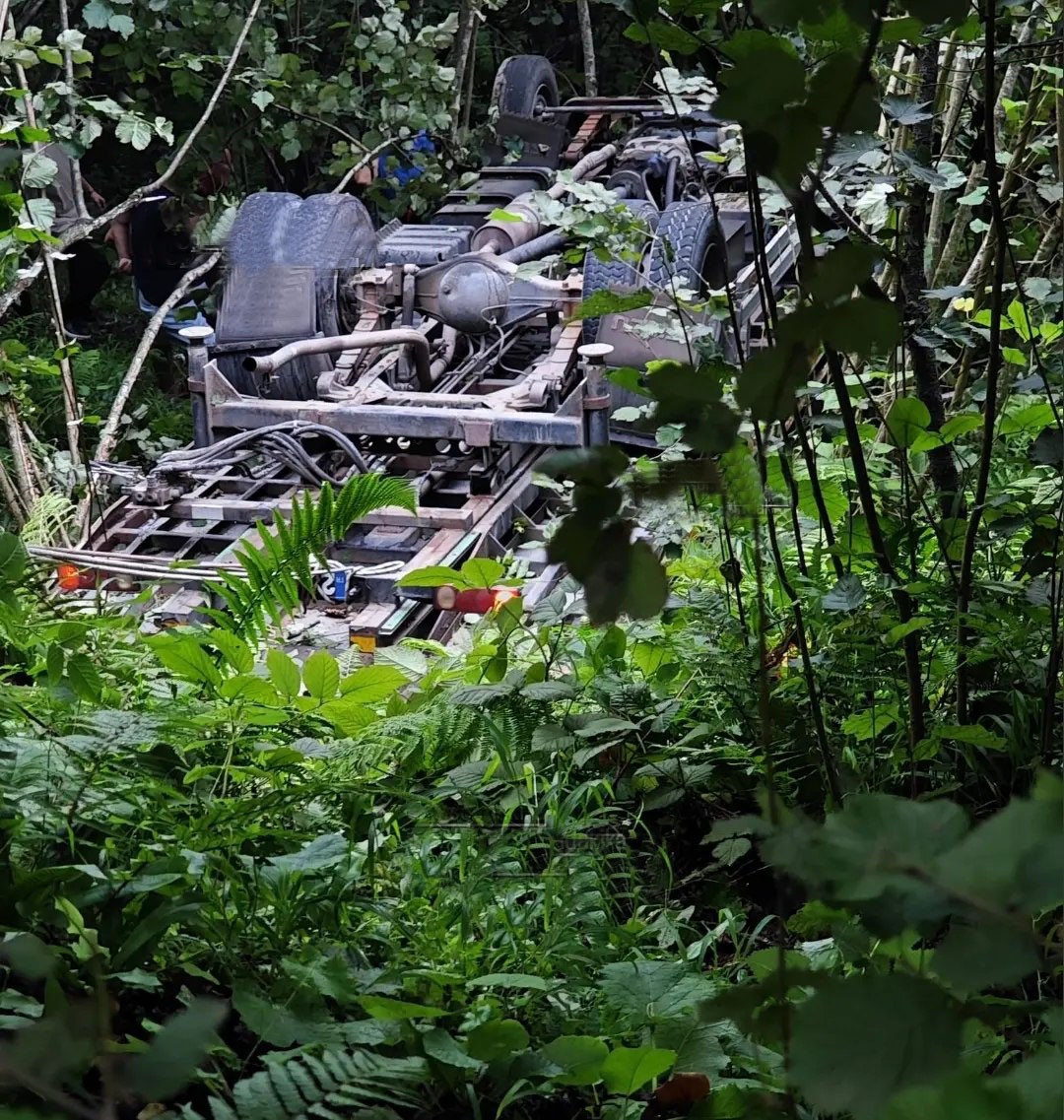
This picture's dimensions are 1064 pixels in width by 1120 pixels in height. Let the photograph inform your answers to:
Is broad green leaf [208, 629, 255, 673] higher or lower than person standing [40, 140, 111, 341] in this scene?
higher

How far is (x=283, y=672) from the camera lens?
7.31ft

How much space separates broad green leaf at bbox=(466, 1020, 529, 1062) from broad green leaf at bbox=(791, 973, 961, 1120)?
2.73 ft

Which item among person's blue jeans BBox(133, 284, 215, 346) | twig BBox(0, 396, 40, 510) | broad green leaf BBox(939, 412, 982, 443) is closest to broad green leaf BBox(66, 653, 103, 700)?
broad green leaf BBox(939, 412, 982, 443)

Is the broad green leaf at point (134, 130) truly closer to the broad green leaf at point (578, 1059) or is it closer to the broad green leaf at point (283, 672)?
the broad green leaf at point (283, 672)

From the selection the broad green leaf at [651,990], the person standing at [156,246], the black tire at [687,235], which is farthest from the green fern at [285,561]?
the person standing at [156,246]

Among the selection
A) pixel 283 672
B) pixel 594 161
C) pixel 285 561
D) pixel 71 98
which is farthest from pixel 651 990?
pixel 594 161

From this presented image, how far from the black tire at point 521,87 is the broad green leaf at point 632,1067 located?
8166mm

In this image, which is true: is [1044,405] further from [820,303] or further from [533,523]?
[533,523]

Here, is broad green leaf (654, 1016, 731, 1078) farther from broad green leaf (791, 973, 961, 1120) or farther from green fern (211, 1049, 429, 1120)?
broad green leaf (791, 973, 961, 1120)

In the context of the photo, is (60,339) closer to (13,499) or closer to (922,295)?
(13,499)

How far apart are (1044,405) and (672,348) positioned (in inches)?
138

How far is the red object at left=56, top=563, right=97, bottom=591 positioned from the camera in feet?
14.0

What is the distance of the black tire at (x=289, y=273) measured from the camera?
6.94m

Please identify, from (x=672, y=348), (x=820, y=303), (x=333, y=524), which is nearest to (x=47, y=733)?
(x=333, y=524)
